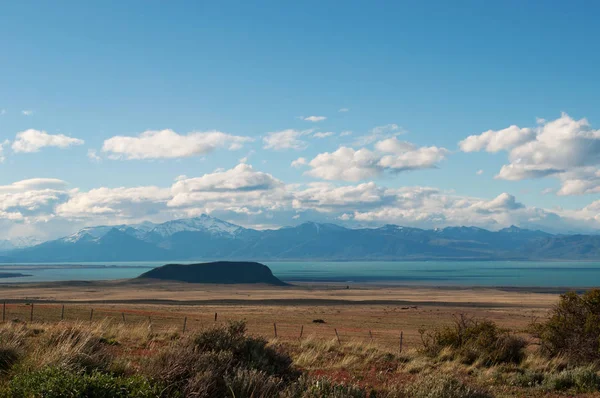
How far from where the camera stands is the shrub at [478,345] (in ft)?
67.5

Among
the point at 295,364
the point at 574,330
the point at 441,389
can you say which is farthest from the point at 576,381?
the point at 295,364

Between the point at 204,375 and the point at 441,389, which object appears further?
the point at 441,389

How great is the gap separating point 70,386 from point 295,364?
888 cm

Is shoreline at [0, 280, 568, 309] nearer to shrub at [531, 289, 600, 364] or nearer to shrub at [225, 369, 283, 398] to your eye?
shrub at [531, 289, 600, 364]

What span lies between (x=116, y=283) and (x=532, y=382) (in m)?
176

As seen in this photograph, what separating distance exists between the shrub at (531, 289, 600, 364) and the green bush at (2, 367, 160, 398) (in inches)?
633

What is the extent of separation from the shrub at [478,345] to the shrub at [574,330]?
3.43ft

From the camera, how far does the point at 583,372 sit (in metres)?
15.5

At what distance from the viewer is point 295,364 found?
16.5 m

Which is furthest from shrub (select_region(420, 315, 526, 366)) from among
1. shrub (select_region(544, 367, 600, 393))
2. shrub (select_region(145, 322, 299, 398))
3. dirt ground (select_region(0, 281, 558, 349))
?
shrub (select_region(145, 322, 299, 398))

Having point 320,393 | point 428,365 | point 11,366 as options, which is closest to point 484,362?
point 428,365

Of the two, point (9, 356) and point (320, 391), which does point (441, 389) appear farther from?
point (9, 356)

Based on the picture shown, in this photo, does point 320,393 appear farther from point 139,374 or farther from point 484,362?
point 484,362

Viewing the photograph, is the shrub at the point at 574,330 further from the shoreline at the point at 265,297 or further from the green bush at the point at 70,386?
the shoreline at the point at 265,297
